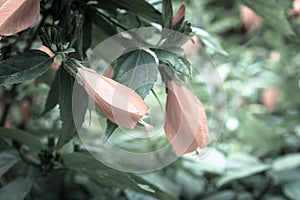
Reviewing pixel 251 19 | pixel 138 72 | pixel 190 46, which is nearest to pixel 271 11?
pixel 190 46

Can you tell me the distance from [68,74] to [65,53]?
0.02 m

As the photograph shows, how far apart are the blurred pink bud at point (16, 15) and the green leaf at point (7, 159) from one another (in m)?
0.26

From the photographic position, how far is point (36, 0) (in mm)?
441

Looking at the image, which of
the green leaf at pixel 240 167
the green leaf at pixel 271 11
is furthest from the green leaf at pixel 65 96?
the green leaf at pixel 240 167

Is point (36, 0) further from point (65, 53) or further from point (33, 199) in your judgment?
point (33, 199)

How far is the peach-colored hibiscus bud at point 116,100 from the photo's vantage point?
43 cm

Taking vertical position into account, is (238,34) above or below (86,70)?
below

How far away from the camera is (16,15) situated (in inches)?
16.7

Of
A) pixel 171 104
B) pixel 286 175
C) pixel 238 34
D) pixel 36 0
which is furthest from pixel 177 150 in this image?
pixel 238 34

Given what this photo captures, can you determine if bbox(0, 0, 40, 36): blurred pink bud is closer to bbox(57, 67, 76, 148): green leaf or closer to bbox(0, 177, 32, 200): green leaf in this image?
bbox(57, 67, 76, 148): green leaf

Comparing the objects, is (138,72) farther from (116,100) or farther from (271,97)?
(271,97)

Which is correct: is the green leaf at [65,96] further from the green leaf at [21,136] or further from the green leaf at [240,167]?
the green leaf at [240,167]

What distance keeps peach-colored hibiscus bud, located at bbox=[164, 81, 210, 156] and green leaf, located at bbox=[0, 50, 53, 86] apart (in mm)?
122

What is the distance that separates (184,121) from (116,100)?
90mm
